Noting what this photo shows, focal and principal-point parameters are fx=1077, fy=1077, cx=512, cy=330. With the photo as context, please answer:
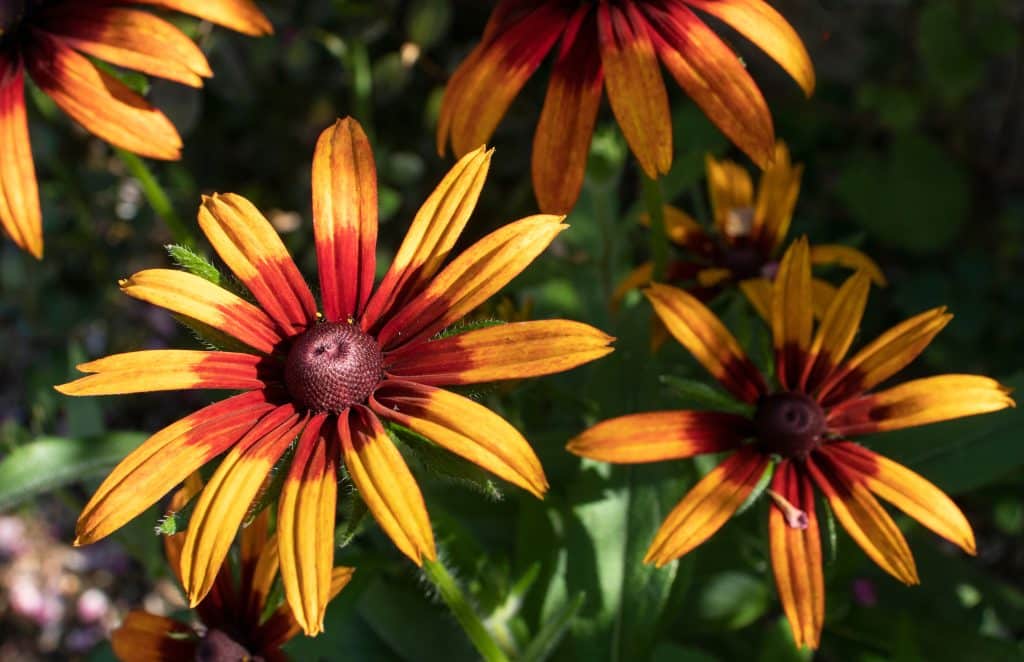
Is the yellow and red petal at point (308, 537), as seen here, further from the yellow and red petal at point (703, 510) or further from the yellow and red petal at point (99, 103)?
the yellow and red petal at point (99, 103)

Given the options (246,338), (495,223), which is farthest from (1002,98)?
(246,338)

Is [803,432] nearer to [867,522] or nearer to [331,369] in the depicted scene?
[867,522]

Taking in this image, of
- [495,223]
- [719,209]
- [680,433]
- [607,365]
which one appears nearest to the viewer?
[680,433]

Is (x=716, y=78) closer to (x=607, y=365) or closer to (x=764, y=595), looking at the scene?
(x=607, y=365)

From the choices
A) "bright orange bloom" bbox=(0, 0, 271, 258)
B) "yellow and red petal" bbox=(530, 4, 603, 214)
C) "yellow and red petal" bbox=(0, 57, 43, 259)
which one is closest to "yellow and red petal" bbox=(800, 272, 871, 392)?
"yellow and red petal" bbox=(530, 4, 603, 214)

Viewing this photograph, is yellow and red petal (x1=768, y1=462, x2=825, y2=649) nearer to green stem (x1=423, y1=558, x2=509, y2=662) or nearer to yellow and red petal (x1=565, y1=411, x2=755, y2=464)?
yellow and red petal (x1=565, y1=411, x2=755, y2=464)

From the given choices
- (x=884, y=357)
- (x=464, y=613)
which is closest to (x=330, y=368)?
(x=464, y=613)

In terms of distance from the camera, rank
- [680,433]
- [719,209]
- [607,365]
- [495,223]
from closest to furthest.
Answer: [680,433] < [607,365] < [719,209] < [495,223]
